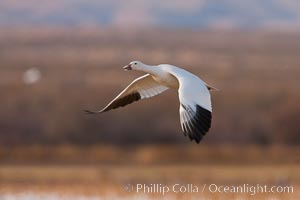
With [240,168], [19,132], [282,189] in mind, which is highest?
[19,132]

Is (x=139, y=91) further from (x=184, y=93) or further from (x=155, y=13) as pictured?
(x=155, y=13)

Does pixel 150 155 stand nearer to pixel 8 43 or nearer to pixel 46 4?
pixel 8 43

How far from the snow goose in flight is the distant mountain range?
10038cm

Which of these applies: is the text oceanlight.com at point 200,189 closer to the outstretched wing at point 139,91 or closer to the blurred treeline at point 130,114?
the outstretched wing at point 139,91

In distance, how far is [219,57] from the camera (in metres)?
69.6

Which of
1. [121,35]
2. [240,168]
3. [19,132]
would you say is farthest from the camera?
[121,35]

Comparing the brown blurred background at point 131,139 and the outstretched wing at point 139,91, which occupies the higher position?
the brown blurred background at point 131,139

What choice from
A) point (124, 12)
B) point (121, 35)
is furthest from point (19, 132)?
point (124, 12)

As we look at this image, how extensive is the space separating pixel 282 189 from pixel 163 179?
4.18 m

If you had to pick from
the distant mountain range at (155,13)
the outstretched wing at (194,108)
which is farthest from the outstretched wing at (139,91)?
the distant mountain range at (155,13)

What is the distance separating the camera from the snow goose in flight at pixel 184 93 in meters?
11.0

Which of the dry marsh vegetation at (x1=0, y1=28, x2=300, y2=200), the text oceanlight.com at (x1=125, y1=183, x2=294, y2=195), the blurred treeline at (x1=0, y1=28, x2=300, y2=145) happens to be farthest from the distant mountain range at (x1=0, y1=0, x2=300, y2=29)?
the text oceanlight.com at (x1=125, y1=183, x2=294, y2=195)

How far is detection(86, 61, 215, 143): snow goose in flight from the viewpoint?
11.0 metres

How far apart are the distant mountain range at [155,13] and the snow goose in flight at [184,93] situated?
100378mm
